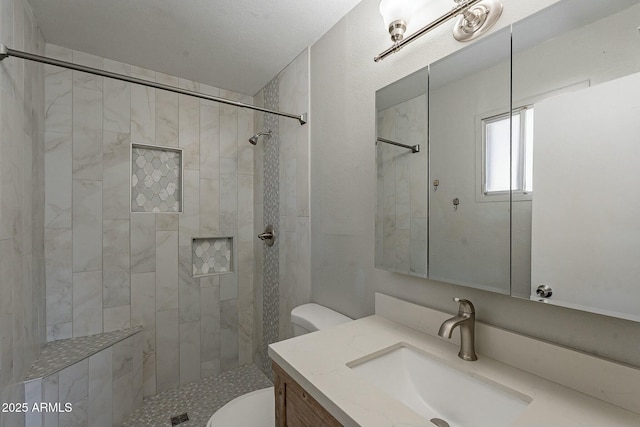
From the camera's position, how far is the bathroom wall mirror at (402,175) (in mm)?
1091

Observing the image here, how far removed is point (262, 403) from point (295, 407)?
0.60m

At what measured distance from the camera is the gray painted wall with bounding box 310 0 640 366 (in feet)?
2.52

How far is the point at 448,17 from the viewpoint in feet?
2.99

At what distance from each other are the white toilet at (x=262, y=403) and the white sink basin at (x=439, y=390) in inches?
18.3

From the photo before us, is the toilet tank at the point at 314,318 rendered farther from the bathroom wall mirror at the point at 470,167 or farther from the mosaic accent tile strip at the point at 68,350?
the mosaic accent tile strip at the point at 68,350

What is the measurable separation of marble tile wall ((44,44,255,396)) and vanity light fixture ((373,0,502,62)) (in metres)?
1.59

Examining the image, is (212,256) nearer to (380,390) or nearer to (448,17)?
(380,390)

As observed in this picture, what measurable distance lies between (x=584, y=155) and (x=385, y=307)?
0.83 meters

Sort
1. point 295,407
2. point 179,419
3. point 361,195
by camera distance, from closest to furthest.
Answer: point 295,407 → point 361,195 → point 179,419

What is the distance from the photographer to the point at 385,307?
121 cm

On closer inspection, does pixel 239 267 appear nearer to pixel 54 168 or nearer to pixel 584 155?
pixel 54 168

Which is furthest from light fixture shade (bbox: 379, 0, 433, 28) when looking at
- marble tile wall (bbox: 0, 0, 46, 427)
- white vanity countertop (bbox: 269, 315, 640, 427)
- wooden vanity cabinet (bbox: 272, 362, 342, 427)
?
marble tile wall (bbox: 0, 0, 46, 427)

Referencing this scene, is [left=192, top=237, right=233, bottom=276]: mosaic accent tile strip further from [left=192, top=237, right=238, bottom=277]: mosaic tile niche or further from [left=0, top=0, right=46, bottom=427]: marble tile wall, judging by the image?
[left=0, top=0, right=46, bottom=427]: marble tile wall

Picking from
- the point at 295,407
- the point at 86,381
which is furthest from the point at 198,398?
the point at 295,407
